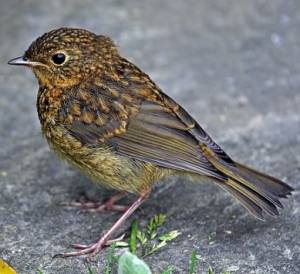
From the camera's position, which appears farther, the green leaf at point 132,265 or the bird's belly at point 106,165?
the bird's belly at point 106,165

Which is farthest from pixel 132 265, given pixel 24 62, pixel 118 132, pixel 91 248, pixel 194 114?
pixel 194 114

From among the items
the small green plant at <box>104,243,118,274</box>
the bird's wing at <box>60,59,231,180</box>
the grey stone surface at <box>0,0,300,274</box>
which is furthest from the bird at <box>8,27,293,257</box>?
the grey stone surface at <box>0,0,300,274</box>

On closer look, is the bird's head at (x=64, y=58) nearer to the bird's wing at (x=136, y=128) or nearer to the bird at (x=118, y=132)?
the bird at (x=118, y=132)

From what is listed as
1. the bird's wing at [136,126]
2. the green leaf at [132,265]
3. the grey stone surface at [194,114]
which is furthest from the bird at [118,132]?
the green leaf at [132,265]

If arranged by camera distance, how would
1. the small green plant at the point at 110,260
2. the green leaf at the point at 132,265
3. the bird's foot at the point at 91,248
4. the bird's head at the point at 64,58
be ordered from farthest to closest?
the bird's head at the point at 64,58 → the bird's foot at the point at 91,248 → the small green plant at the point at 110,260 → the green leaf at the point at 132,265

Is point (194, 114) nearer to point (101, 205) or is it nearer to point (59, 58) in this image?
point (101, 205)

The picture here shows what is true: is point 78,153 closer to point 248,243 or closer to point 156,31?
point 248,243

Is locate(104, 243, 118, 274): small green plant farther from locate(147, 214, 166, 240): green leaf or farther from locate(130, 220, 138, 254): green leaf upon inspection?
locate(147, 214, 166, 240): green leaf
